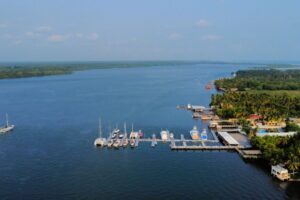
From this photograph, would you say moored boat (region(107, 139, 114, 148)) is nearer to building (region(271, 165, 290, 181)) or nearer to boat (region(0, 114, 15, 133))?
boat (region(0, 114, 15, 133))

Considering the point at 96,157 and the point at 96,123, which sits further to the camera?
the point at 96,123

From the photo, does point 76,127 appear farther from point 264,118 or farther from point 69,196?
point 264,118

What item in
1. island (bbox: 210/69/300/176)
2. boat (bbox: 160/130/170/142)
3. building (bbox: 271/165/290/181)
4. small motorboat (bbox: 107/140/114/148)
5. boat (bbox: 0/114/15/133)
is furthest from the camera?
boat (bbox: 0/114/15/133)

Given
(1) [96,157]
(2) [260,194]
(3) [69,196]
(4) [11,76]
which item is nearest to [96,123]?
(1) [96,157]

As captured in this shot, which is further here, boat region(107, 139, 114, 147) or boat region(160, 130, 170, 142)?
boat region(160, 130, 170, 142)

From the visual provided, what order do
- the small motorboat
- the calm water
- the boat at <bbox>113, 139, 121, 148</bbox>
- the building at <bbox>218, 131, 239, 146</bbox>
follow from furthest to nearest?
the small motorboat < the boat at <bbox>113, 139, 121, 148</bbox> < the building at <bbox>218, 131, 239, 146</bbox> < the calm water

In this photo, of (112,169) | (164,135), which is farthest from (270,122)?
(112,169)

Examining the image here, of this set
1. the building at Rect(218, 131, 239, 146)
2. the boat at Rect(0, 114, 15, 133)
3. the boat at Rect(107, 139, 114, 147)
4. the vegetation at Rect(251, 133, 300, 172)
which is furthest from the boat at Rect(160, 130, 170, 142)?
the boat at Rect(0, 114, 15, 133)
